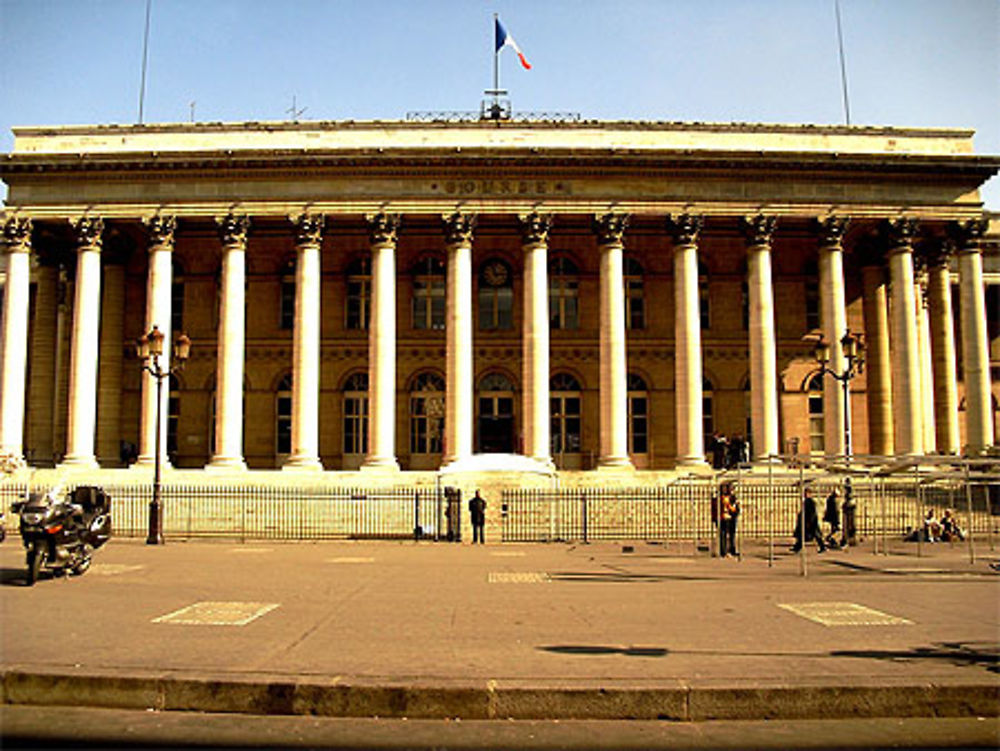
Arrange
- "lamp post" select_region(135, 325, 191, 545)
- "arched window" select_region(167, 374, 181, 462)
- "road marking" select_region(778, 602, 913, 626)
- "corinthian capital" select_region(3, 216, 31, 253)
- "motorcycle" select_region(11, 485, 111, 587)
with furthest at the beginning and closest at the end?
"arched window" select_region(167, 374, 181, 462) → "corinthian capital" select_region(3, 216, 31, 253) → "lamp post" select_region(135, 325, 191, 545) → "motorcycle" select_region(11, 485, 111, 587) → "road marking" select_region(778, 602, 913, 626)

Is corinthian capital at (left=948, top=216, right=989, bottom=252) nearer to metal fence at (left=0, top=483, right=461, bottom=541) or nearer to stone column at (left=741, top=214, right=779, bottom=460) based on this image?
stone column at (left=741, top=214, right=779, bottom=460)

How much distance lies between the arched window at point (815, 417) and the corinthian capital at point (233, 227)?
74.8ft

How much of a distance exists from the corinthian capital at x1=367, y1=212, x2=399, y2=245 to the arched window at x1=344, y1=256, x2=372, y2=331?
208 inches

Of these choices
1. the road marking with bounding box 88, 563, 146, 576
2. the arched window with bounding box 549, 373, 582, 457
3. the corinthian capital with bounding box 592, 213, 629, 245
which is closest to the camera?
the road marking with bounding box 88, 563, 146, 576

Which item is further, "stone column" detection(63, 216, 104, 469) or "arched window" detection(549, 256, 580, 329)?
"arched window" detection(549, 256, 580, 329)

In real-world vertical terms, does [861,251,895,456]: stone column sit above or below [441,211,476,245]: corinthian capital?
below

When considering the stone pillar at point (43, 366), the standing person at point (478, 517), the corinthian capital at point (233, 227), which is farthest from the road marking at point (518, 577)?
the stone pillar at point (43, 366)

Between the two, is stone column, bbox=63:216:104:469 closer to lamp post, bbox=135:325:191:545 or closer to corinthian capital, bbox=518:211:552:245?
lamp post, bbox=135:325:191:545

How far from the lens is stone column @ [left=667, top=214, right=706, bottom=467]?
3077 centimetres

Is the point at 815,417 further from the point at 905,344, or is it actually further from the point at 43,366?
the point at 43,366

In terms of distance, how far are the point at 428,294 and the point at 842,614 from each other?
2766 centimetres

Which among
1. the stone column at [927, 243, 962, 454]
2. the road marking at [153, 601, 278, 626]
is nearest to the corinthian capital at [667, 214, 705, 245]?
the stone column at [927, 243, 962, 454]

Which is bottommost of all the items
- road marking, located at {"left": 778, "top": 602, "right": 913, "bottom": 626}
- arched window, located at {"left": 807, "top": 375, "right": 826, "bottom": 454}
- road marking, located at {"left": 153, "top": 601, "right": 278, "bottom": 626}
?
road marking, located at {"left": 778, "top": 602, "right": 913, "bottom": 626}

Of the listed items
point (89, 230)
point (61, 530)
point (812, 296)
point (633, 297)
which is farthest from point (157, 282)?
point (812, 296)
